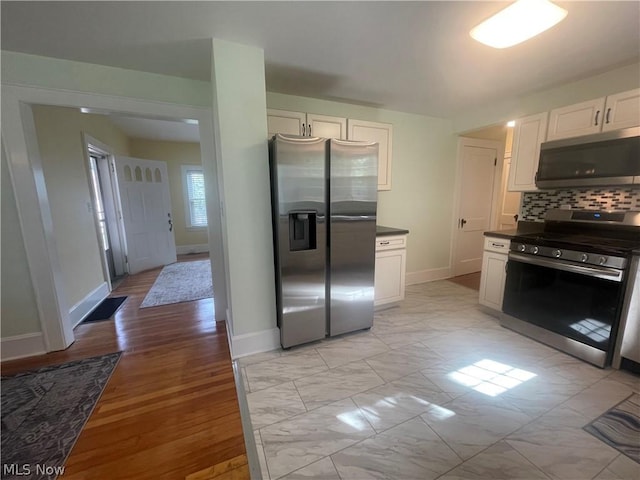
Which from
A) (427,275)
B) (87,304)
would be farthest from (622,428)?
(87,304)

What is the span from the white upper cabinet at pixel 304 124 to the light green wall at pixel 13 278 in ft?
7.10

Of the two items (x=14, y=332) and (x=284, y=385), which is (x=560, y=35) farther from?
(x=14, y=332)

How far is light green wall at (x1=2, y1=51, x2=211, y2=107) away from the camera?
1.94 metres

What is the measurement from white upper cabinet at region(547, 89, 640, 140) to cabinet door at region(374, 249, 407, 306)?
1942mm

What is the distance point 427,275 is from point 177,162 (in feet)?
19.0

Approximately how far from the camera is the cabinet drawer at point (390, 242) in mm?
2770

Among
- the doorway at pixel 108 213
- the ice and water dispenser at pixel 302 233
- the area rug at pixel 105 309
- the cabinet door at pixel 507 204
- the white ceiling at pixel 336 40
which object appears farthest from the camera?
the cabinet door at pixel 507 204

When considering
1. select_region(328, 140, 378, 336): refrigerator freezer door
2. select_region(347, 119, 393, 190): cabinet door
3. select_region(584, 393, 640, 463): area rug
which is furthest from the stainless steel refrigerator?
select_region(584, 393, 640, 463): area rug

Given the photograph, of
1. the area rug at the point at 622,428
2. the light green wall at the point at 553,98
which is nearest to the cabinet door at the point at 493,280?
the area rug at the point at 622,428

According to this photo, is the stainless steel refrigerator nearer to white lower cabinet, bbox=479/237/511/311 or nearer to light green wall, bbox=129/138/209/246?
white lower cabinet, bbox=479/237/511/311

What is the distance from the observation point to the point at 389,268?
290cm

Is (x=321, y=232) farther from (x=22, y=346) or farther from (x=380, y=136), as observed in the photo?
(x=22, y=346)

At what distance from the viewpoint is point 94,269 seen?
11.0 feet

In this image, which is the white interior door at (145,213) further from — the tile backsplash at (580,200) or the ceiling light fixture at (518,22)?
the tile backsplash at (580,200)
